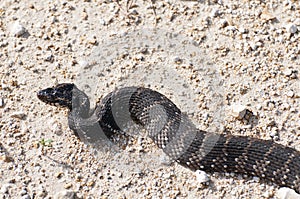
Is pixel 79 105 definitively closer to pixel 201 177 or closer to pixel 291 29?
pixel 201 177

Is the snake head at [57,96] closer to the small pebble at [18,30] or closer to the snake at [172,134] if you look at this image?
the snake at [172,134]

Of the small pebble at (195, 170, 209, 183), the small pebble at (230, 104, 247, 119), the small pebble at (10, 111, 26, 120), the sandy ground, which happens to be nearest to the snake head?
the sandy ground

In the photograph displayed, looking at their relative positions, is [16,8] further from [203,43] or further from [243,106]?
[243,106]

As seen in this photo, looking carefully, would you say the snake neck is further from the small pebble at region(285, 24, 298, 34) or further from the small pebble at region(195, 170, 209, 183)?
the small pebble at region(285, 24, 298, 34)

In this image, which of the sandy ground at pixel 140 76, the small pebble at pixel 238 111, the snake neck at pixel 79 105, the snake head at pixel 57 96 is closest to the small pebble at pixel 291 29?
the sandy ground at pixel 140 76

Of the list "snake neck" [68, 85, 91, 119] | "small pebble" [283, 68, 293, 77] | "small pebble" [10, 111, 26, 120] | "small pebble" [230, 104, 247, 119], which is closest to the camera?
"small pebble" [230, 104, 247, 119]

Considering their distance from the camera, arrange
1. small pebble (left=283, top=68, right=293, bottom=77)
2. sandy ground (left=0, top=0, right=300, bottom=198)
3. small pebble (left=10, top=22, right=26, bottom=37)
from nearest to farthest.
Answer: sandy ground (left=0, top=0, right=300, bottom=198) → small pebble (left=283, top=68, right=293, bottom=77) → small pebble (left=10, top=22, right=26, bottom=37)
